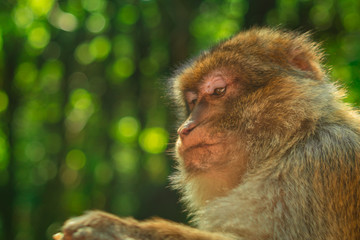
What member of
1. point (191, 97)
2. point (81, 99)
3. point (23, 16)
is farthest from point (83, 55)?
point (191, 97)

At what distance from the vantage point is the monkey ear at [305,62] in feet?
11.1

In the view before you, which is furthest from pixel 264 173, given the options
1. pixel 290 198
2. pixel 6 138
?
pixel 6 138

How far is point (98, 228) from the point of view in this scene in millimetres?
2166

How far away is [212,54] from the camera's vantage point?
11.7 feet

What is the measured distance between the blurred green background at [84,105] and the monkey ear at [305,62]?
7941mm

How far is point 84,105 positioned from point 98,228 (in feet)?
46.6

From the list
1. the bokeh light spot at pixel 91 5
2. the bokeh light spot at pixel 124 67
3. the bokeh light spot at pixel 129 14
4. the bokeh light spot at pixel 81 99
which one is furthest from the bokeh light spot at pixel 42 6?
the bokeh light spot at pixel 81 99

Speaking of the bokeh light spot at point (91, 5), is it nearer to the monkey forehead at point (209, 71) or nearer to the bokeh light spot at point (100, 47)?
the bokeh light spot at point (100, 47)

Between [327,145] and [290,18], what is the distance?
7.64m

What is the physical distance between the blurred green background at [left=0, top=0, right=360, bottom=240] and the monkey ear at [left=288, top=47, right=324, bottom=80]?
313 inches

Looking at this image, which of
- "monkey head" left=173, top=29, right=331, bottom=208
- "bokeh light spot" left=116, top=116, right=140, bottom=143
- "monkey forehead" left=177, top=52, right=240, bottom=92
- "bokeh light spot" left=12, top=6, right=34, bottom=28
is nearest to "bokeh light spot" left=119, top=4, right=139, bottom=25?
"bokeh light spot" left=12, top=6, right=34, bottom=28

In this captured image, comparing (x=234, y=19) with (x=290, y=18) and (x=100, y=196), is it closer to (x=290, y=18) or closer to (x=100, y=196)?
(x=290, y=18)

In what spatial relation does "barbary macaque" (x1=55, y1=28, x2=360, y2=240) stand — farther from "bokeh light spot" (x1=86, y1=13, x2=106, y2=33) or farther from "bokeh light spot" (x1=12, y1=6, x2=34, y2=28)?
"bokeh light spot" (x1=12, y1=6, x2=34, y2=28)

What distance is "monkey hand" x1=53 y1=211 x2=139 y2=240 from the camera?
2.12 meters
